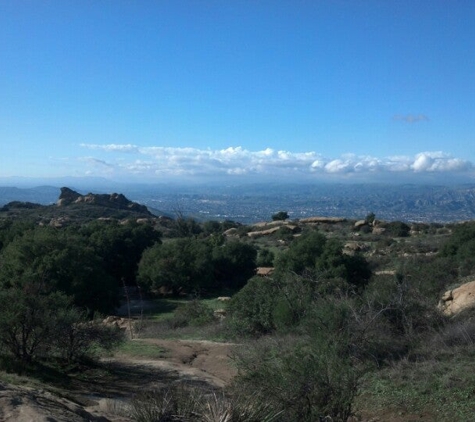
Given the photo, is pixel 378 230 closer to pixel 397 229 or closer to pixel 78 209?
pixel 397 229

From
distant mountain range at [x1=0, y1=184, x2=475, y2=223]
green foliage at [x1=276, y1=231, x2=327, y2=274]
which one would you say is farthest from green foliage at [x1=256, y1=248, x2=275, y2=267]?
distant mountain range at [x1=0, y1=184, x2=475, y2=223]

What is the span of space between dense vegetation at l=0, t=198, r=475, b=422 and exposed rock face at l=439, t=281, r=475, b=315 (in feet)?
2.11

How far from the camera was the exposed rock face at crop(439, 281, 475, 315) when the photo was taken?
18163mm

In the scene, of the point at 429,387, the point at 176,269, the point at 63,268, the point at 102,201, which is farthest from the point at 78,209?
the point at 429,387

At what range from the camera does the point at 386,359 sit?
13289 mm

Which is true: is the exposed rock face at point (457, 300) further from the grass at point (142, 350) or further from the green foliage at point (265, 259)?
the green foliage at point (265, 259)

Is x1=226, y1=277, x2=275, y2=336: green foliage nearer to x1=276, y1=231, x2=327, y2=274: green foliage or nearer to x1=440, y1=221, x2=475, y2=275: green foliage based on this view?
x1=276, y1=231, x2=327, y2=274: green foliage

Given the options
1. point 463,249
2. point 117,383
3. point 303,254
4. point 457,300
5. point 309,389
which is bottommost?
point 117,383

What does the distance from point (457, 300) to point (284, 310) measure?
18.6ft

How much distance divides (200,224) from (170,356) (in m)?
50.7

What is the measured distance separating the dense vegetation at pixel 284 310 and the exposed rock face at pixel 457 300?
0.64 m

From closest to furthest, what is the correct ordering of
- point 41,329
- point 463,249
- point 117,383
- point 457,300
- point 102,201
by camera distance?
point 41,329 < point 117,383 < point 457,300 < point 463,249 < point 102,201

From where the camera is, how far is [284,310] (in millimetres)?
19484

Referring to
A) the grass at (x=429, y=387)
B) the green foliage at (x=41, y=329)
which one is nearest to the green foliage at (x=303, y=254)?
the green foliage at (x=41, y=329)
